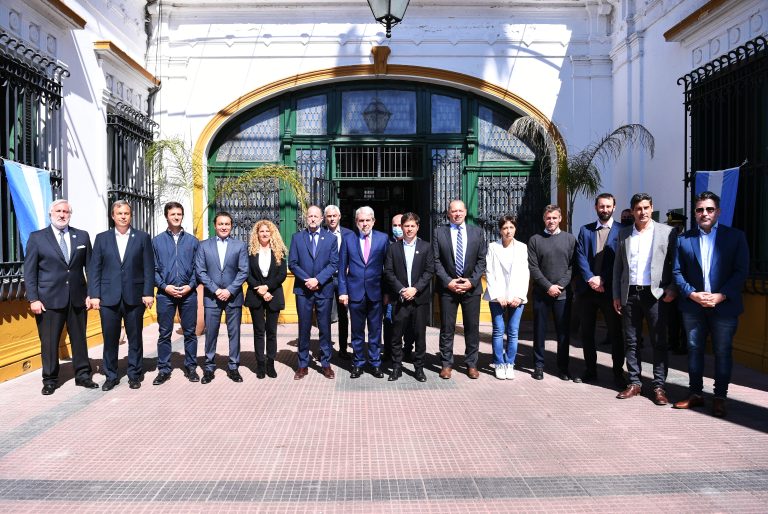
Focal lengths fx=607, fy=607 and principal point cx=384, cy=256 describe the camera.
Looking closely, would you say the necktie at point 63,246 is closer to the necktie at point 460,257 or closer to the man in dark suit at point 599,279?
the necktie at point 460,257

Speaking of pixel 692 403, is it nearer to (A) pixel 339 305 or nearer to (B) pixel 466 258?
(B) pixel 466 258

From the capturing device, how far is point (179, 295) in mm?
5957

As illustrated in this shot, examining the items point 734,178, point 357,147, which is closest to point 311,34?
point 357,147

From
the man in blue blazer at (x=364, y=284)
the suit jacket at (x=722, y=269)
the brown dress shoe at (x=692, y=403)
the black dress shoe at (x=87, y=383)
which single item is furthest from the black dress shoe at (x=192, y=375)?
the suit jacket at (x=722, y=269)

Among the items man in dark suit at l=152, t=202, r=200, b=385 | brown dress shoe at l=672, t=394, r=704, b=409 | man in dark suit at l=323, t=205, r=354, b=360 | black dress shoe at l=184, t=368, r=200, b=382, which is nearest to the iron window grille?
man in dark suit at l=152, t=202, r=200, b=385

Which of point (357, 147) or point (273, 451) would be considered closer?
point (273, 451)

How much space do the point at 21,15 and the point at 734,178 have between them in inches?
328

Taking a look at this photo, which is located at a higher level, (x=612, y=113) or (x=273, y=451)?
(x=612, y=113)

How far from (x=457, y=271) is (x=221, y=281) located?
7.83 feet

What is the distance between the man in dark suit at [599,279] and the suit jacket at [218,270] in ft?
11.2

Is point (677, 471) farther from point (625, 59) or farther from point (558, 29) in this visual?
point (558, 29)

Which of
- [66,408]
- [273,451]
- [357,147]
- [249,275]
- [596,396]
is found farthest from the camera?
[357,147]

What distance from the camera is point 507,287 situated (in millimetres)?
6215

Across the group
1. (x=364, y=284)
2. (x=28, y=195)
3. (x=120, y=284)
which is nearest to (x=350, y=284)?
(x=364, y=284)
